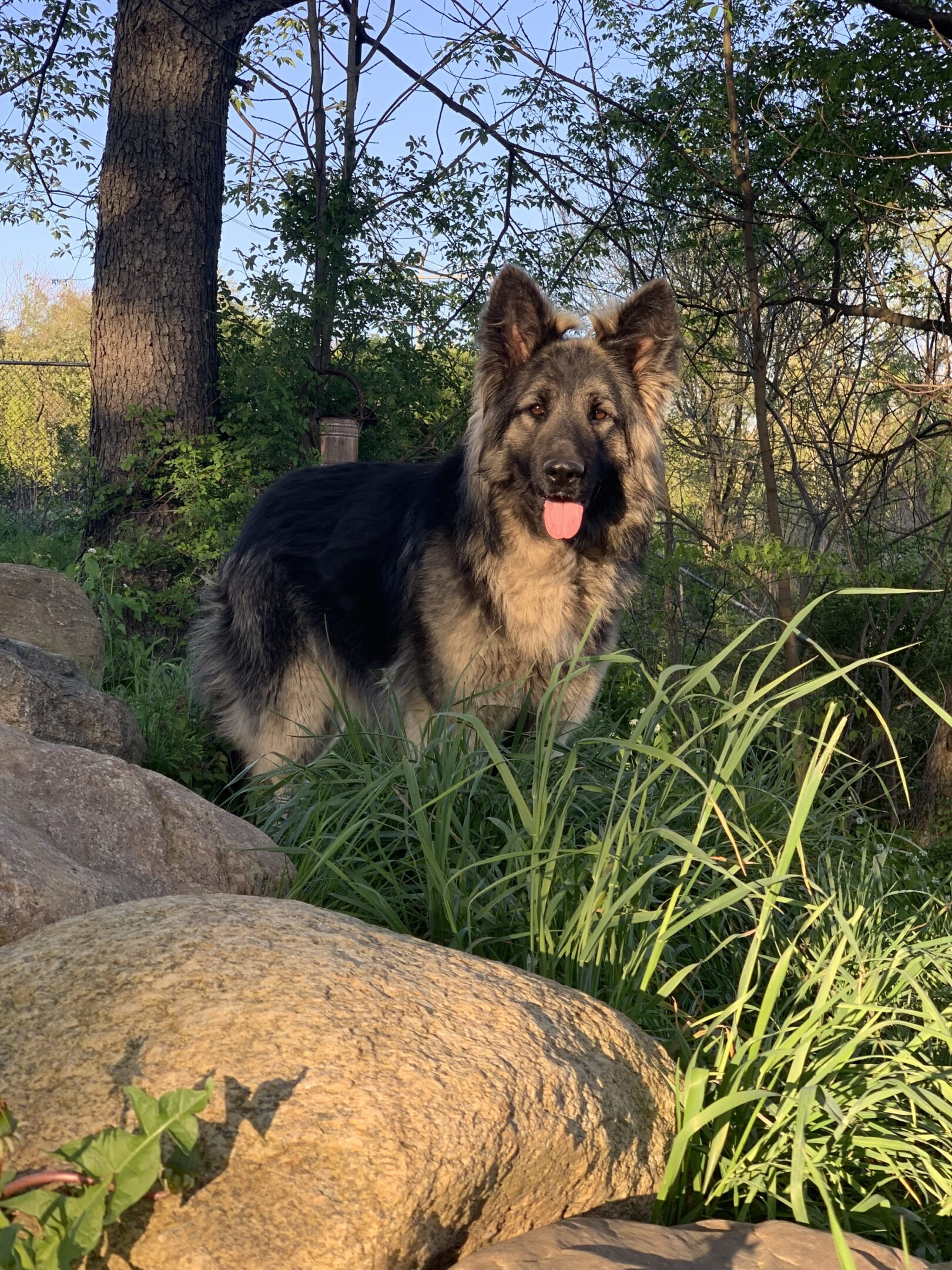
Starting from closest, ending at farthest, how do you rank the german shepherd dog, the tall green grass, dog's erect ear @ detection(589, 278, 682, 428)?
1. the tall green grass
2. the german shepherd dog
3. dog's erect ear @ detection(589, 278, 682, 428)

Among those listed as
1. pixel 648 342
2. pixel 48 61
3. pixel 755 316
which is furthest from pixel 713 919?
pixel 48 61

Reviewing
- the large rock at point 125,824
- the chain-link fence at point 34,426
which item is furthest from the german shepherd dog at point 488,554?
the chain-link fence at point 34,426

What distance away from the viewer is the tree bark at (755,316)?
632cm

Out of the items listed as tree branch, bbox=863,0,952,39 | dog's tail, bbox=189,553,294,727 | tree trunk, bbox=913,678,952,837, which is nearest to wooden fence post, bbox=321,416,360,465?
dog's tail, bbox=189,553,294,727

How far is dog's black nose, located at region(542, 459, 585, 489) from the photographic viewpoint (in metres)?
4.50

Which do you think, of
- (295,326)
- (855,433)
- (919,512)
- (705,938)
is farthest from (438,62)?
(705,938)

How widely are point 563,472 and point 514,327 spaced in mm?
728

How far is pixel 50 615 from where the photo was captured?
515 cm

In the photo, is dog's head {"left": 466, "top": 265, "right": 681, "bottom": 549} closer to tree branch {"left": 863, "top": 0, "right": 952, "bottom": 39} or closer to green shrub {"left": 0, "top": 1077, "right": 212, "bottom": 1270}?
tree branch {"left": 863, "top": 0, "right": 952, "bottom": 39}

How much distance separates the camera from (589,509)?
4668mm

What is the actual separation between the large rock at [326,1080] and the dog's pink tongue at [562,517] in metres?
2.51

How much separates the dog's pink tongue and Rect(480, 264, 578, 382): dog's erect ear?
0.65 m

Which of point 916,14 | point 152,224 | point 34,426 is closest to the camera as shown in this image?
point 916,14

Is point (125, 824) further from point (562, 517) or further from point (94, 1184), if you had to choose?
point (562, 517)
